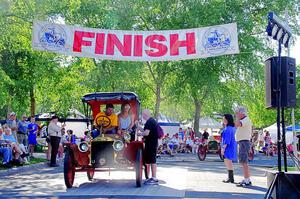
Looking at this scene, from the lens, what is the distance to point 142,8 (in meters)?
31.1

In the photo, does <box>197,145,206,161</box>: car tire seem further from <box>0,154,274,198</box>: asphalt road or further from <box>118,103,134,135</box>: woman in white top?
<box>118,103,134,135</box>: woman in white top

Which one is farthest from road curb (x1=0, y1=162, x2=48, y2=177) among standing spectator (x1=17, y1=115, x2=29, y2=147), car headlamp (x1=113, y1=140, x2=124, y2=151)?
car headlamp (x1=113, y1=140, x2=124, y2=151)

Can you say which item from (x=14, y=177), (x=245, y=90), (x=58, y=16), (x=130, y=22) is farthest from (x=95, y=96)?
(x=245, y=90)

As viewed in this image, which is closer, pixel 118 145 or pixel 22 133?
pixel 118 145

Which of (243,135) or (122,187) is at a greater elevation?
(243,135)

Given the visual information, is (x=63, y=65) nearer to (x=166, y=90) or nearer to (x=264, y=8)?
(x=166, y=90)

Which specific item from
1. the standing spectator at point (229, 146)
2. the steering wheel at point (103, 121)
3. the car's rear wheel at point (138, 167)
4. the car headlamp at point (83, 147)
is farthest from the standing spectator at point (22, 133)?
the standing spectator at point (229, 146)

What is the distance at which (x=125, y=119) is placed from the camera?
13.5 metres

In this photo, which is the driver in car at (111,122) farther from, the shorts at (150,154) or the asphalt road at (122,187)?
the asphalt road at (122,187)

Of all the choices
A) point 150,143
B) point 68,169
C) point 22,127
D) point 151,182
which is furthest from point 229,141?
point 22,127

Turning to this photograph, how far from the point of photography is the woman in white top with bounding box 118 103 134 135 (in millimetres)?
13281

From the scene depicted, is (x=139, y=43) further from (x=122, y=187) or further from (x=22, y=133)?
(x=122, y=187)

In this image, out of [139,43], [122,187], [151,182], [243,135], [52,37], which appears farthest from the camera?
[139,43]

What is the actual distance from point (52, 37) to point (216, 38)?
5.48 m
